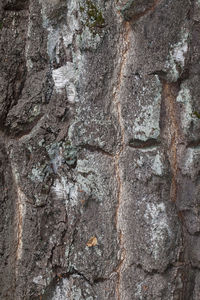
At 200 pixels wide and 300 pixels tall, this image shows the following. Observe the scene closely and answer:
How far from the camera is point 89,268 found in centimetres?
120

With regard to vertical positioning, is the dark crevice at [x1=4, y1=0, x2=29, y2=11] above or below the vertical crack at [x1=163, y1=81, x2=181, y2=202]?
above

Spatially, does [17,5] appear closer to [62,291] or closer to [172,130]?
[172,130]

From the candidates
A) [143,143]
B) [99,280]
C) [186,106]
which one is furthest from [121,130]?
[99,280]

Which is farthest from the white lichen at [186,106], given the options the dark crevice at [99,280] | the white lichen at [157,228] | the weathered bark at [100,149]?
the dark crevice at [99,280]

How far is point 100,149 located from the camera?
120cm

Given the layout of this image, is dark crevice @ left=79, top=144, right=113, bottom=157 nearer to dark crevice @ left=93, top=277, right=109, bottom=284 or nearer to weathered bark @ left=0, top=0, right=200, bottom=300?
weathered bark @ left=0, top=0, right=200, bottom=300

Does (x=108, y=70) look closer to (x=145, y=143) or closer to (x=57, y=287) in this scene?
(x=145, y=143)

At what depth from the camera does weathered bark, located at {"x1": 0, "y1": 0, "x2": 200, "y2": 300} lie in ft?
3.66

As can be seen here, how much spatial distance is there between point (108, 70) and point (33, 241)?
0.58 m

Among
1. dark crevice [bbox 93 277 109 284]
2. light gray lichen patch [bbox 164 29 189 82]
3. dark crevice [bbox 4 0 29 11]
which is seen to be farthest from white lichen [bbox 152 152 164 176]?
dark crevice [bbox 4 0 29 11]

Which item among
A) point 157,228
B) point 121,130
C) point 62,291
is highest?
point 121,130

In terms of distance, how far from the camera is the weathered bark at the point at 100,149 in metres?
1.12

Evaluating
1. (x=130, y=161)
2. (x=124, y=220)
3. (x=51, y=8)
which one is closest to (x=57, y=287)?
(x=124, y=220)

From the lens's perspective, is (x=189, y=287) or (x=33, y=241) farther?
(x=33, y=241)
